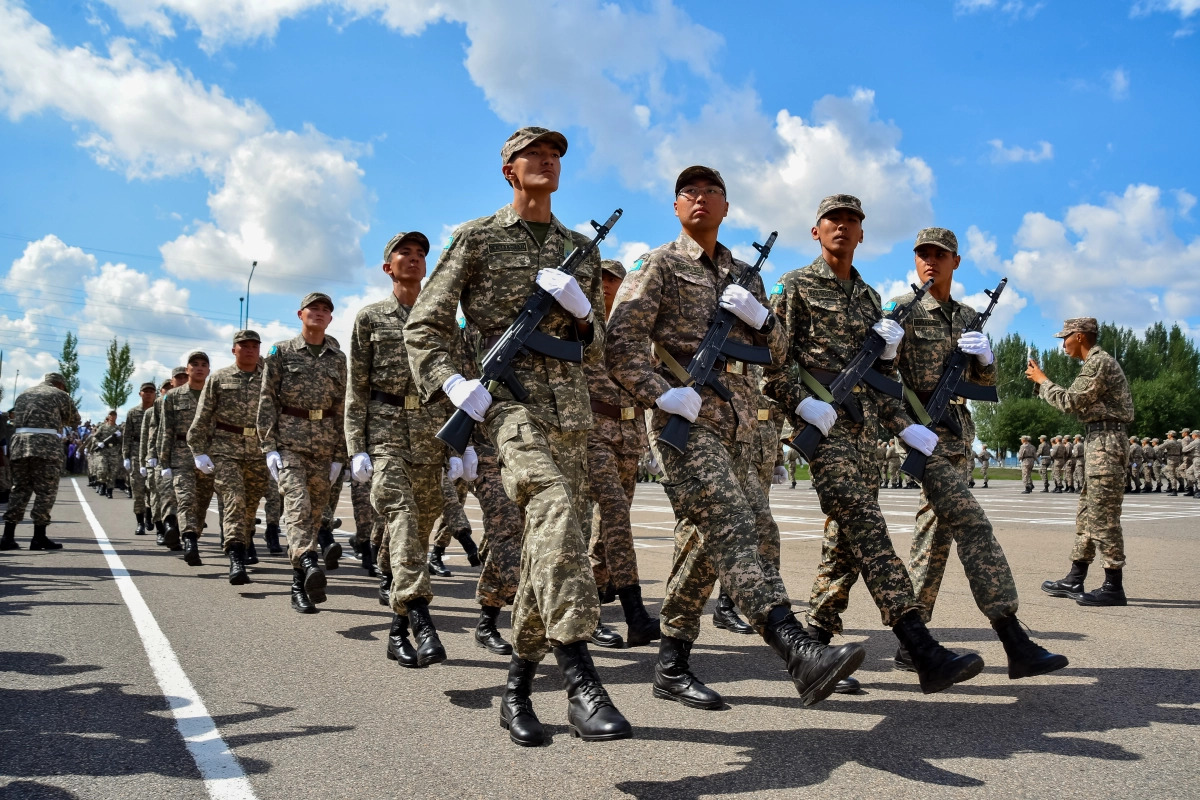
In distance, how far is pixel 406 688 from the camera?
14.8 ft

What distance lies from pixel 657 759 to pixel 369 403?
3392 millimetres

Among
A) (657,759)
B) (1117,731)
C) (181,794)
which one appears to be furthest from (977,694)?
(181,794)

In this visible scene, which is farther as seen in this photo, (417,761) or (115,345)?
(115,345)

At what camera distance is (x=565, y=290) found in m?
3.89

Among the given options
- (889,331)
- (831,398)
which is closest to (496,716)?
(831,398)

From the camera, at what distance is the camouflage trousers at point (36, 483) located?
11.8 metres

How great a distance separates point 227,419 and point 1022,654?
7484 millimetres

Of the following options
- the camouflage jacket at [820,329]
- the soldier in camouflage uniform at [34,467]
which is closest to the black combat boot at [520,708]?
the camouflage jacket at [820,329]

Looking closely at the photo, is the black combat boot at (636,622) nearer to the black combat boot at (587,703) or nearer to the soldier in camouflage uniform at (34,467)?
the black combat boot at (587,703)

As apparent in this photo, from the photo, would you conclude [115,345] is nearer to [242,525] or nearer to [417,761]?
[242,525]

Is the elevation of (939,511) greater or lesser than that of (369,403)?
lesser

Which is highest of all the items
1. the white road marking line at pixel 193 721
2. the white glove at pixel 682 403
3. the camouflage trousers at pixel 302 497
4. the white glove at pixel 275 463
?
the white glove at pixel 682 403

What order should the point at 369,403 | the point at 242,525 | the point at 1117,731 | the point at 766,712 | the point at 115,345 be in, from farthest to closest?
the point at 115,345, the point at 242,525, the point at 369,403, the point at 766,712, the point at 1117,731

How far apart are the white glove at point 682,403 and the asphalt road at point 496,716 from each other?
1312 millimetres
